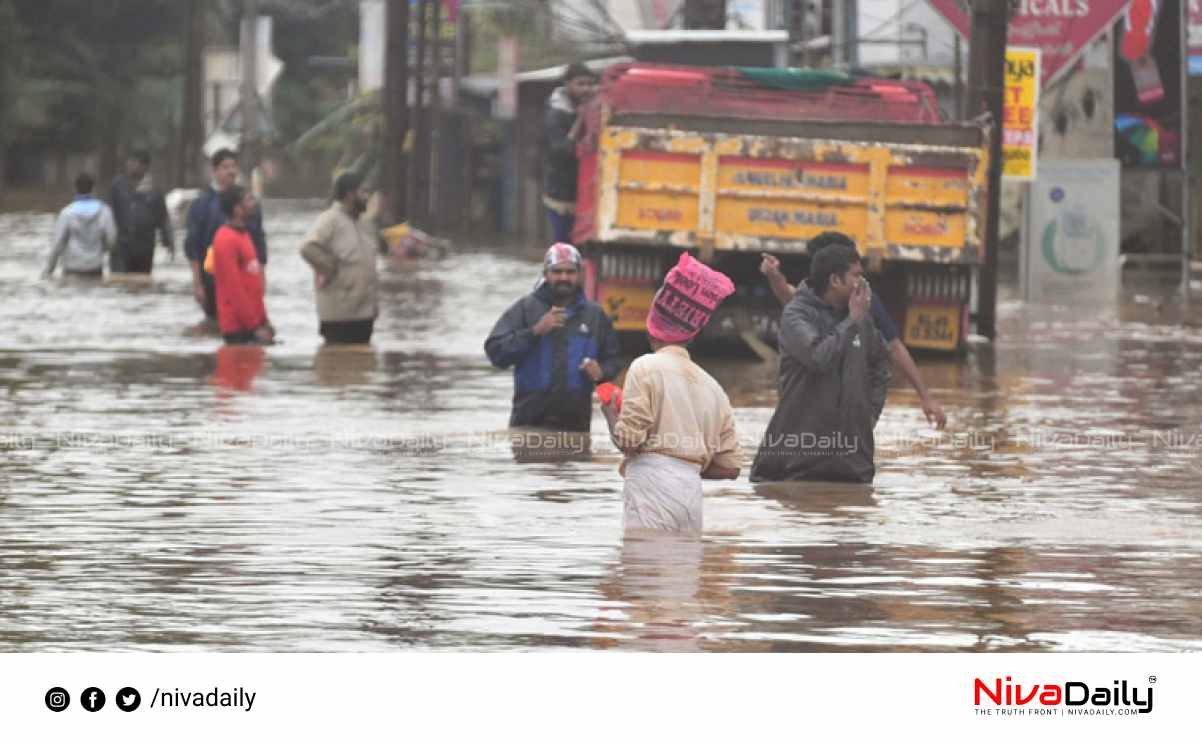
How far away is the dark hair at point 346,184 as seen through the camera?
69.9 ft

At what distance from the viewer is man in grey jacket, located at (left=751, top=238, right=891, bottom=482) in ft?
42.0

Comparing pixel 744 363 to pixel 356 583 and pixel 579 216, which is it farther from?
pixel 356 583

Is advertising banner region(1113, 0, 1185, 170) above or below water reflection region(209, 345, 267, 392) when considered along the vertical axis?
above

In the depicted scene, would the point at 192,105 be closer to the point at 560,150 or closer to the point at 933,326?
the point at 560,150

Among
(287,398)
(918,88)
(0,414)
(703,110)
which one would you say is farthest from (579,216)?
(0,414)

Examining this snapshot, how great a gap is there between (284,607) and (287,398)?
8.99m

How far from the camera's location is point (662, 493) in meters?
11.4

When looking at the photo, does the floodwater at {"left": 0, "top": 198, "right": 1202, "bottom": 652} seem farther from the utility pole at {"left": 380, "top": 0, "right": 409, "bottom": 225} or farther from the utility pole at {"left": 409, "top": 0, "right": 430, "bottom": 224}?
the utility pole at {"left": 409, "top": 0, "right": 430, "bottom": 224}

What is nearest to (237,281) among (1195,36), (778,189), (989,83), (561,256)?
(778,189)

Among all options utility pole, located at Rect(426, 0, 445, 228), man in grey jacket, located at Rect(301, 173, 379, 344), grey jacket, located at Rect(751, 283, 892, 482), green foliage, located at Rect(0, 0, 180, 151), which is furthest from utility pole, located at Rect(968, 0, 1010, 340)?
green foliage, located at Rect(0, 0, 180, 151)

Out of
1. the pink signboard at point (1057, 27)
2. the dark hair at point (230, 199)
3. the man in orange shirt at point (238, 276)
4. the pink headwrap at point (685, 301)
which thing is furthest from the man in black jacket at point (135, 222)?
the pink headwrap at point (685, 301)
